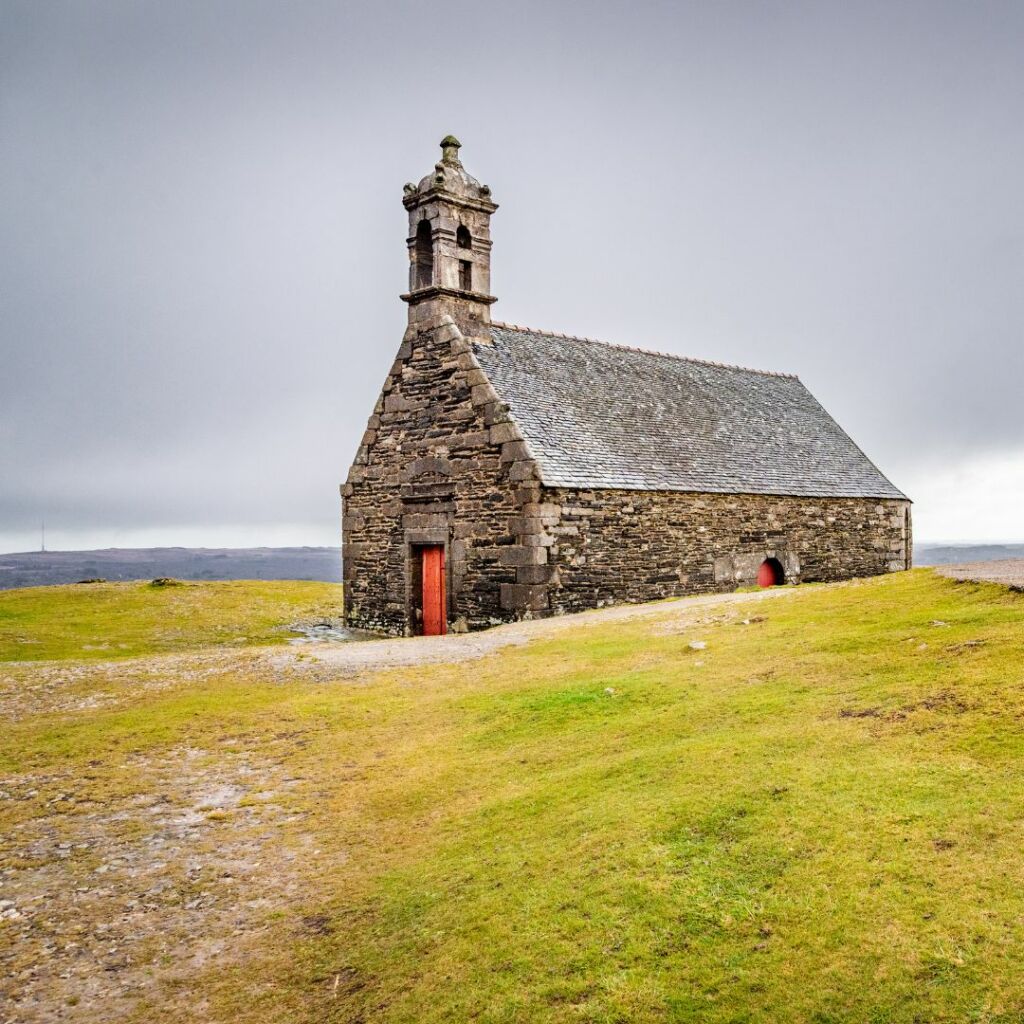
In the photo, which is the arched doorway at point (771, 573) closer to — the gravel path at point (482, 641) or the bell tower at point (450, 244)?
the gravel path at point (482, 641)

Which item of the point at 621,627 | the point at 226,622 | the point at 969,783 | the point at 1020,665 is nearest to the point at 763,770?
the point at 969,783

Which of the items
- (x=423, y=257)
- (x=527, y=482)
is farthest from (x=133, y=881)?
(x=423, y=257)

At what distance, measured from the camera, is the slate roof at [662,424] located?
23.0 metres

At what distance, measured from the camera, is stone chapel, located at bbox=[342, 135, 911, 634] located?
842 inches

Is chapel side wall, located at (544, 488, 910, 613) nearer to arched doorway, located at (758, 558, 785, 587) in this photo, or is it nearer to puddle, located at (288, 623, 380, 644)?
arched doorway, located at (758, 558, 785, 587)

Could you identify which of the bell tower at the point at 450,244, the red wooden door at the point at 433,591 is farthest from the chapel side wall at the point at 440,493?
the bell tower at the point at 450,244

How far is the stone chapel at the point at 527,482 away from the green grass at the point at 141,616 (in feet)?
12.1

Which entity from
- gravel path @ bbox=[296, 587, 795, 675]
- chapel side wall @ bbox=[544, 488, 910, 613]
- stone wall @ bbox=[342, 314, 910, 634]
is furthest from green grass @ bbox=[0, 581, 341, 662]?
chapel side wall @ bbox=[544, 488, 910, 613]

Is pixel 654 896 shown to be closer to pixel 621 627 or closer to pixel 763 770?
pixel 763 770

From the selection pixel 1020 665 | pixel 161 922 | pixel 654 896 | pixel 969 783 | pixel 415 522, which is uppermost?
pixel 415 522

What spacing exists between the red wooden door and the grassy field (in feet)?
36.7

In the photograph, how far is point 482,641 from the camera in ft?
56.5

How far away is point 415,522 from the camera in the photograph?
23.8m

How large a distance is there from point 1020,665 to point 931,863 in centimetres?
368
